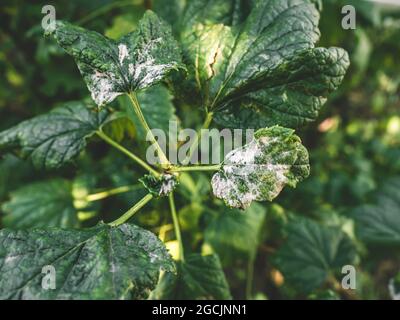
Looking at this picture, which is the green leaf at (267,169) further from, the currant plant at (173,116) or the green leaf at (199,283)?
the green leaf at (199,283)

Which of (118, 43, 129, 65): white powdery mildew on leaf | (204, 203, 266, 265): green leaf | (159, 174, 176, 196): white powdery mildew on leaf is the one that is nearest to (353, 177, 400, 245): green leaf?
(204, 203, 266, 265): green leaf

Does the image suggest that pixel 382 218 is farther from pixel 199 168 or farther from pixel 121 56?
pixel 121 56

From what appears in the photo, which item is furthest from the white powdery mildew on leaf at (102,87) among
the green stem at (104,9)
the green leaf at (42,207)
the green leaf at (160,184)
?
the green stem at (104,9)

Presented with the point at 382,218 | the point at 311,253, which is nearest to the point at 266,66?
the point at 311,253

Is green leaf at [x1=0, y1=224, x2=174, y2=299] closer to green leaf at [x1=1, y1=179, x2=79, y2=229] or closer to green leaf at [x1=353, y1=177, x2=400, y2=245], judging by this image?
green leaf at [x1=1, y1=179, x2=79, y2=229]

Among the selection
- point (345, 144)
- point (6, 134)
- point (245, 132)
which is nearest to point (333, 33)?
point (345, 144)
